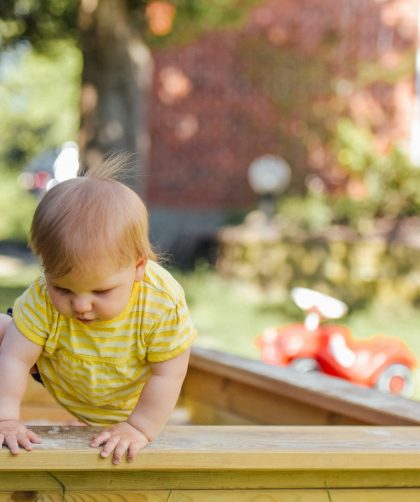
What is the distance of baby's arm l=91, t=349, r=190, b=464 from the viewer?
187 centimetres

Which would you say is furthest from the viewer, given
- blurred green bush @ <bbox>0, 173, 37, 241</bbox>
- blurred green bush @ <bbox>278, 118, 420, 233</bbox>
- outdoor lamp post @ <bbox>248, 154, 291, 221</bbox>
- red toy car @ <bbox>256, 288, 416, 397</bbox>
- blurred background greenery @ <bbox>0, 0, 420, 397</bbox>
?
blurred green bush @ <bbox>0, 173, 37, 241</bbox>

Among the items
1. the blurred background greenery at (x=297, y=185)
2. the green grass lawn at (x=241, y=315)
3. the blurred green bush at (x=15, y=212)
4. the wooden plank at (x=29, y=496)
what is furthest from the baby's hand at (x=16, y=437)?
the blurred green bush at (x=15, y=212)

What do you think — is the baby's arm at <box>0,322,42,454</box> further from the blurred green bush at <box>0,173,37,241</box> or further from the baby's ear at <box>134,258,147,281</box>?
the blurred green bush at <box>0,173,37,241</box>

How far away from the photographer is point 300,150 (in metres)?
12.0

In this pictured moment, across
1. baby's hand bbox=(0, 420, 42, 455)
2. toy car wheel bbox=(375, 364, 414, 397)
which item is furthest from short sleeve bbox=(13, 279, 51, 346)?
toy car wheel bbox=(375, 364, 414, 397)

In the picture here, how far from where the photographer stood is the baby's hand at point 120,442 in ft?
6.05

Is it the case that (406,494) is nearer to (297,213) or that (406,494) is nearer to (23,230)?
(297,213)

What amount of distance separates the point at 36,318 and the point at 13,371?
0.42 ft

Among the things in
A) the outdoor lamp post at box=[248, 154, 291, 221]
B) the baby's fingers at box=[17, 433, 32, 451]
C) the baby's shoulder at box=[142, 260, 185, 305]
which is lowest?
the outdoor lamp post at box=[248, 154, 291, 221]

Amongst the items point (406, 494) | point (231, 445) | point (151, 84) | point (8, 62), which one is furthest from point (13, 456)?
point (8, 62)

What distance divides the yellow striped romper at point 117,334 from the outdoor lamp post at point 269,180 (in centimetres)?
870

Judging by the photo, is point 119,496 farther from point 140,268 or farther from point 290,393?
point 290,393

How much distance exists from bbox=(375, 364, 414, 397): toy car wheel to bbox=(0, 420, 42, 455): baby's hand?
121 inches

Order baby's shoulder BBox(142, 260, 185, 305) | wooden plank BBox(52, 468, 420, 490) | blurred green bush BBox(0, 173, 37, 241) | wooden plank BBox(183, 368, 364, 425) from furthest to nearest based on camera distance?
blurred green bush BBox(0, 173, 37, 241) < wooden plank BBox(183, 368, 364, 425) < baby's shoulder BBox(142, 260, 185, 305) < wooden plank BBox(52, 468, 420, 490)
